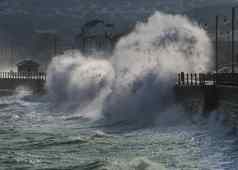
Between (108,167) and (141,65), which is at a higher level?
(141,65)

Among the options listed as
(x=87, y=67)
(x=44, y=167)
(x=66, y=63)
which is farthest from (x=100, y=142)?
(x=66, y=63)

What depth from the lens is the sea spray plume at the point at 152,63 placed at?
37.8 metres

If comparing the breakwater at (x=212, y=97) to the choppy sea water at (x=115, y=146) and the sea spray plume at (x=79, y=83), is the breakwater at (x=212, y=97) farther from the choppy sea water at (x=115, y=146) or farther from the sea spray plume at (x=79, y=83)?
the sea spray plume at (x=79, y=83)

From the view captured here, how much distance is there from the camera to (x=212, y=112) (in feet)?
104

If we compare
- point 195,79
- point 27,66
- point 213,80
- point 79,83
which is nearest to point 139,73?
point 195,79

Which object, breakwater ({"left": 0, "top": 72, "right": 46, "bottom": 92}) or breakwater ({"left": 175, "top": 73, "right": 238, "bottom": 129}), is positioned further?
breakwater ({"left": 0, "top": 72, "right": 46, "bottom": 92})

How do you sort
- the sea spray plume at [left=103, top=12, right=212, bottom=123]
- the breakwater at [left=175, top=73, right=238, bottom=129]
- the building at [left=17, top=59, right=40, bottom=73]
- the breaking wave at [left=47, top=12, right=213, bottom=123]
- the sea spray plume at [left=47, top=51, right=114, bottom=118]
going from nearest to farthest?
1. the breakwater at [left=175, top=73, right=238, bottom=129]
2. the sea spray plume at [left=103, top=12, right=212, bottom=123]
3. the breaking wave at [left=47, top=12, right=213, bottom=123]
4. the sea spray plume at [left=47, top=51, right=114, bottom=118]
5. the building at [left=17, top=59, right=40, bottom=73]

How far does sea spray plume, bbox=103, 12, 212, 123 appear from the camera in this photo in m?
37.8

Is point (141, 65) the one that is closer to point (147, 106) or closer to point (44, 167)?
point (147, 106)

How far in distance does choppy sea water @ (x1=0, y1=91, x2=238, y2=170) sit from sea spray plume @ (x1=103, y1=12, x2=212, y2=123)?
319 centimetres

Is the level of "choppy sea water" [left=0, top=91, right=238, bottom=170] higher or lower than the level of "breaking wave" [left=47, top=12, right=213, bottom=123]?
lower

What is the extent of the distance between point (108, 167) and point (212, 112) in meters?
12.2

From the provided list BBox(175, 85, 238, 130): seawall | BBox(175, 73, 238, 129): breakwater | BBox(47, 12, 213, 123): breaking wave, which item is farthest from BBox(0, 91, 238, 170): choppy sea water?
BBox(47, 12, 213, 123): breaking wave

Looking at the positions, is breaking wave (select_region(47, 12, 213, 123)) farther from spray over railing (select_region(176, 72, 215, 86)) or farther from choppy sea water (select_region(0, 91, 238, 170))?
choppy sea water (select_region(0, 91, 238, 170))
